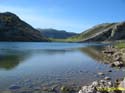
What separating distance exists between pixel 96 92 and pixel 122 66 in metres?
24.6

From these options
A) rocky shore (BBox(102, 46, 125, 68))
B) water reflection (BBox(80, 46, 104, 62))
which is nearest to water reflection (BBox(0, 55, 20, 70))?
rocky shore (BBox(102, 46, 125, 68))

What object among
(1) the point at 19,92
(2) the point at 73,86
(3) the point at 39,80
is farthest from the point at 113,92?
(3) the point at 39,80

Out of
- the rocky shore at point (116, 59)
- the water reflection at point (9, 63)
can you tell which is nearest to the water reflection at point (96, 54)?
the rocky shore at point (116, 59)

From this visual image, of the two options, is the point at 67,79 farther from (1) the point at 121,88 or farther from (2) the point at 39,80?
(1) the point at 121,88

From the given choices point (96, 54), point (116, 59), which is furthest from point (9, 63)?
point (96, 54)

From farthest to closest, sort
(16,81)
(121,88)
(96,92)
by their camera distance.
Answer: (16,81) < (121,88) < (96,92)

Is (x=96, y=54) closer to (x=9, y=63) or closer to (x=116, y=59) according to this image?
(x=116, y=59)

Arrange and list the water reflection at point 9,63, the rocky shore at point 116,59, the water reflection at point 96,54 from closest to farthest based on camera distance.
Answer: the water reflection at point 9,63, the rocky shore at point 116,59, the water reflection at point 96,54

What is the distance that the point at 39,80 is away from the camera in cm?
3272

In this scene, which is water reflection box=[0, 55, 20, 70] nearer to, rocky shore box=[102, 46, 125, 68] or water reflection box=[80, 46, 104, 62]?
rocky shore box=[102, 46, 125, 68]

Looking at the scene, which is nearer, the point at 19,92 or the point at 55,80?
the point at 19,92

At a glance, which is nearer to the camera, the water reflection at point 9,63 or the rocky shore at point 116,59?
the water reflection at point 9,63

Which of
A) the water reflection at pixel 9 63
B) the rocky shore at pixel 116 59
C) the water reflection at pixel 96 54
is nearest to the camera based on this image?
the water reflection at pixel 9 63

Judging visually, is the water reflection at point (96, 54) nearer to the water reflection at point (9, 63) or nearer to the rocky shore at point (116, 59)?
the rocky shore at point (116, 59)
